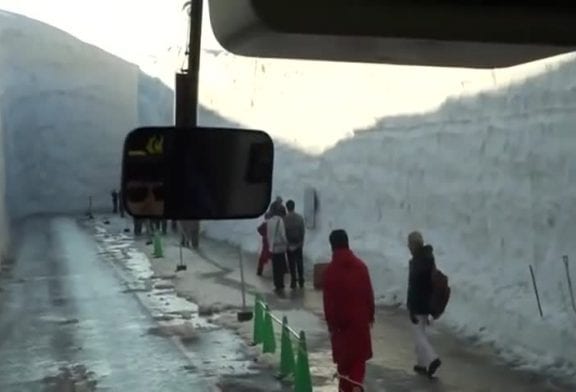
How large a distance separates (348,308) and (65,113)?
49.5 m

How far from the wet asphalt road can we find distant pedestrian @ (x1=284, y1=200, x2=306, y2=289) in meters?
2.72

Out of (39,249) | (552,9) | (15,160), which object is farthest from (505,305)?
(15,160)

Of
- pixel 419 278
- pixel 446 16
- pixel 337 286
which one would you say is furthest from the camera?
pixel 419 278

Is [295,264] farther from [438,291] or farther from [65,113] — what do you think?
[65,113]

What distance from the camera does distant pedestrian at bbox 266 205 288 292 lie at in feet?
56.2

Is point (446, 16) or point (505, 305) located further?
point (505, 305)

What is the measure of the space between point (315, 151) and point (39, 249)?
37.5ft

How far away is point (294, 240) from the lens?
1731 centimetres

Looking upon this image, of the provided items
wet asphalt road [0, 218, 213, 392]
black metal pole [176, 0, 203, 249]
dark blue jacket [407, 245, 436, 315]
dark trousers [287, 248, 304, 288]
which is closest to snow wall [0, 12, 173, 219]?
wet asphalt road [0, 218, 213, 392]

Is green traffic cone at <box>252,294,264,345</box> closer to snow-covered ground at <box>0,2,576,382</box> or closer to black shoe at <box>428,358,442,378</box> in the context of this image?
black shoe at <box>428,358,442,378</box>

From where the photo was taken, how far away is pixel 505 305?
1211cm

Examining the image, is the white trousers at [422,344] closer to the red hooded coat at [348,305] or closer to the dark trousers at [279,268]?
the red hooded coat at [348,305]

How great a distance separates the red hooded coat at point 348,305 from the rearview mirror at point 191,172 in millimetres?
3769

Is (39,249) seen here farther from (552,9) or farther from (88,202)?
(552,9)
